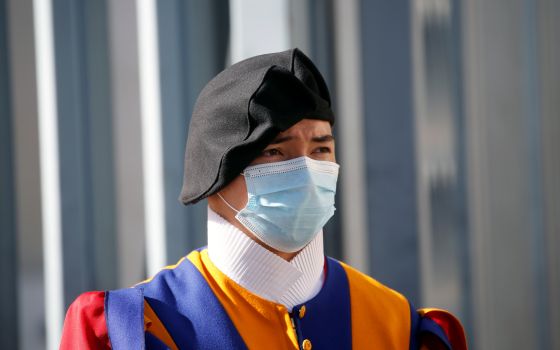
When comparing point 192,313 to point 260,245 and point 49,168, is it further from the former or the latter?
point 49,168


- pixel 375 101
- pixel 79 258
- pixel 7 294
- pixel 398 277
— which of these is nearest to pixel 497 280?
pixel 398 277

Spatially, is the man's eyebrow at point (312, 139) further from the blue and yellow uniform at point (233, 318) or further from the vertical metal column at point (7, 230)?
the vertical metal column at point (7, 230)

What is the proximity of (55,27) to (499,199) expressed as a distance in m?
2.00

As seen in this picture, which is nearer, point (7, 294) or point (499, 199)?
point (7, 294)

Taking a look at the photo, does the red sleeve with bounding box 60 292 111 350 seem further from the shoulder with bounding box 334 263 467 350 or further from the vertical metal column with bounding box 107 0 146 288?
the vertical metal column with bounding box 107 0 146 288

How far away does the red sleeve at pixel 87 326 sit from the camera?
1.76 meters

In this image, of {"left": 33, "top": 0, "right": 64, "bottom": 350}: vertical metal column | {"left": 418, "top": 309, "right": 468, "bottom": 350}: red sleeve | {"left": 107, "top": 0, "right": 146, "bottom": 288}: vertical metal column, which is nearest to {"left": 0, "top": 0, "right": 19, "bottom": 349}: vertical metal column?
{"left": 33, "top": 0, "right": 64, "bottom": 350}: vertical metal column

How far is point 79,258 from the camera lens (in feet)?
9.20

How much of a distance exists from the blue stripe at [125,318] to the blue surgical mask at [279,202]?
0.34 meters

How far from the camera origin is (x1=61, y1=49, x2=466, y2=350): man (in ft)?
6.15

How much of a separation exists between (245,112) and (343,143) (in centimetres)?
135

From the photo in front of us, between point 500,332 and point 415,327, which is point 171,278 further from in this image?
point 500,332

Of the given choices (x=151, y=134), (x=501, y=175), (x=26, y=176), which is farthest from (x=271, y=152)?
(x=501, y=175)

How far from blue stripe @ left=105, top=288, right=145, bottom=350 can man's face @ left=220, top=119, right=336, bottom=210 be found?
35cm
